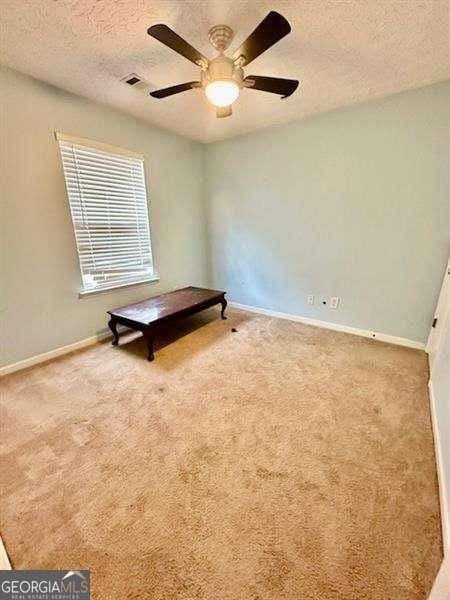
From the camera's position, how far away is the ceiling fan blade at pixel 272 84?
1535 millimetres

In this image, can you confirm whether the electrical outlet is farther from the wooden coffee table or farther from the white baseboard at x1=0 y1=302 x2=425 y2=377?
the wooden coffee table

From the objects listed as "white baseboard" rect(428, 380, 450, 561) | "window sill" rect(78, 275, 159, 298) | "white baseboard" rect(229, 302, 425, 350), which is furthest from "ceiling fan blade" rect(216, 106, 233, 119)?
"white baseboard" rect(428, 380, 450, 561)

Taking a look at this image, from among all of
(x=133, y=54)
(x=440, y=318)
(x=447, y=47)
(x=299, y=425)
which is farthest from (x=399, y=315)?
(x=133, y=54)

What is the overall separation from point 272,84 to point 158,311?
2.02 m

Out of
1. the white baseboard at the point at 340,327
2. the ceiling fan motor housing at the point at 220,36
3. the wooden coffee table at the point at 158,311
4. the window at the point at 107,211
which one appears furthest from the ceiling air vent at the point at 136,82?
the white baseboard at the point at 340,327

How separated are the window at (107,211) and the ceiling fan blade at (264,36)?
1.70 meters

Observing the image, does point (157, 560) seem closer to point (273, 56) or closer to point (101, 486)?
point (101, 486)

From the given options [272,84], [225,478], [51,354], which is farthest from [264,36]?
[51,354]

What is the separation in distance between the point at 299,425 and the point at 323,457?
24 centimetres

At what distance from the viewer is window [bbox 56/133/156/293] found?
7.95 ft

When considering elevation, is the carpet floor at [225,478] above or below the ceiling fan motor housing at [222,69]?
below

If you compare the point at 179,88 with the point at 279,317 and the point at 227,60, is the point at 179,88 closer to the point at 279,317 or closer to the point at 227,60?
the point at 227,60

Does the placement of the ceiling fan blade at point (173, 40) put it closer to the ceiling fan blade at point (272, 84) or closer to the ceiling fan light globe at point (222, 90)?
the ceiling fan light globe at point (222, 90)

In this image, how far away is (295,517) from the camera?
1.13 m
